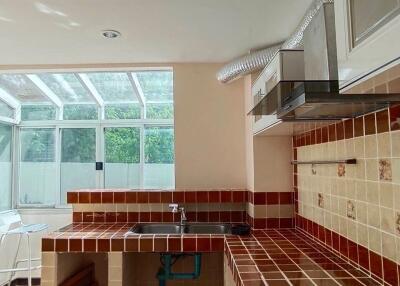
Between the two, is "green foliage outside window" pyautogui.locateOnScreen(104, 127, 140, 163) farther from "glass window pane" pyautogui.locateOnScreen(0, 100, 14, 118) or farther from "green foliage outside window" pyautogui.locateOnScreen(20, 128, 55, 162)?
"glass window pane" pyautogui.locateOnScreen(0, 100, 14, 118)

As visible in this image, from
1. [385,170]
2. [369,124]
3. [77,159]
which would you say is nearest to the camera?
[385,170]

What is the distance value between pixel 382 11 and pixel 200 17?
1428 mm

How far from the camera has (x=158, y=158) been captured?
378 centimetres

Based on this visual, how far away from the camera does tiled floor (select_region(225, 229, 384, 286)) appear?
148 cm

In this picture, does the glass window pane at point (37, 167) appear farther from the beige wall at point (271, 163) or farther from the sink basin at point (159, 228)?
the beige wall at point (271, 163)

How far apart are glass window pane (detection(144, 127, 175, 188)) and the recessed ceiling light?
5.09 ft

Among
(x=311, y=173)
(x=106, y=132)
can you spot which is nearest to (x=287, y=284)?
(x=311, y=173)

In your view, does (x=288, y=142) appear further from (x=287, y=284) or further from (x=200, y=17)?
(x=287, y=284)

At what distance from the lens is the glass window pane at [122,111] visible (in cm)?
383

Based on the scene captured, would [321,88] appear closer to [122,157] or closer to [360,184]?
[360,184]

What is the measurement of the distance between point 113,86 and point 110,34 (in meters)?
1.35

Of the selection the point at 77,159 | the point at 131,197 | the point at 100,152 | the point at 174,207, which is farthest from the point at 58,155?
the point at 174,207

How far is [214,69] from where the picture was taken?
3035mm

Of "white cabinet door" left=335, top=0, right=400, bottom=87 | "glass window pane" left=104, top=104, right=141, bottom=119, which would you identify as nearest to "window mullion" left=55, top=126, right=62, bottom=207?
"glass window pane" left=104, top=104, right=141, bottom=119
